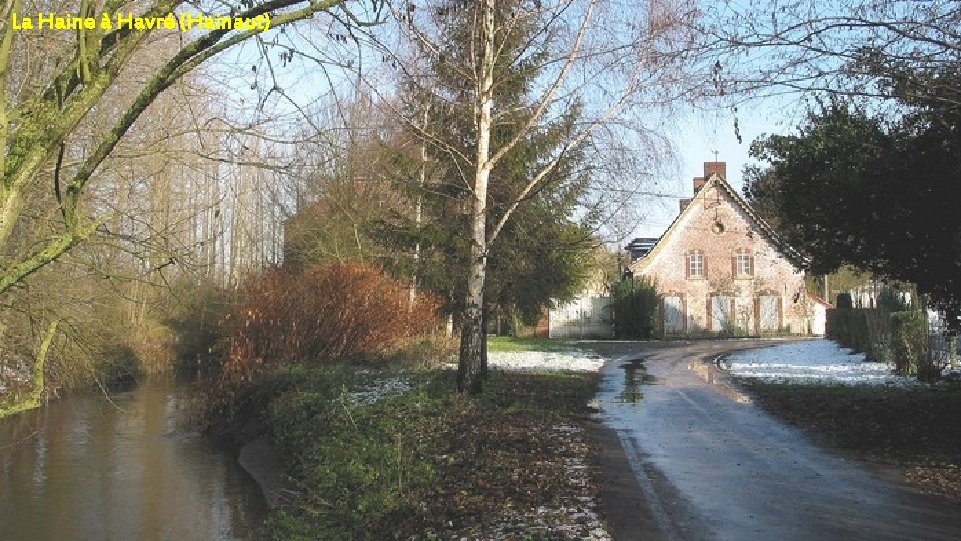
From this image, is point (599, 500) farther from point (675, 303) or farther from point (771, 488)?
point (675, 303)

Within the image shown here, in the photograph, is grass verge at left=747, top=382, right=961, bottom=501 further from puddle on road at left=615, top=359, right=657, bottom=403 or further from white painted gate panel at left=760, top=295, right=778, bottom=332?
white painted gate panel at left=760, top=295, right=778, bottom=332

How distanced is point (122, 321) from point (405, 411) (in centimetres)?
1475

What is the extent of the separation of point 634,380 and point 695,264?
26.9 meters

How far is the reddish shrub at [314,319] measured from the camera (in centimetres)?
1905

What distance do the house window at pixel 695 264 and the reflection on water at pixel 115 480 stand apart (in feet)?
102

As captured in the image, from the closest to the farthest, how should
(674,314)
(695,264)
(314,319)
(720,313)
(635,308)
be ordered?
1. (314,319)
2. (635,308)
3. (720,313)
4. (674,314)
5. (695,264)

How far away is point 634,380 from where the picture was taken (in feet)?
64.9

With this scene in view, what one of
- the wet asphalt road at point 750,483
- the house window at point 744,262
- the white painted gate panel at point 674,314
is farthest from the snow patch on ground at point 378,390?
the house window at point 744,262

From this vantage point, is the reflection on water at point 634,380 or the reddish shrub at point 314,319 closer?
the reflection on water at point 634,380

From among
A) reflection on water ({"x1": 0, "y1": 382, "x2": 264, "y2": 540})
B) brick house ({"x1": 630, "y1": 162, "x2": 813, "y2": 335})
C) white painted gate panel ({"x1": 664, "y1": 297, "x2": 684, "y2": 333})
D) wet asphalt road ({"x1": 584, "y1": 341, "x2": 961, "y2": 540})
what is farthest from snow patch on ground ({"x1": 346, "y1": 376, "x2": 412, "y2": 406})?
white painted gate panel ({"x1": 664, "y1": 297, "x2": 684, "y2": 333})

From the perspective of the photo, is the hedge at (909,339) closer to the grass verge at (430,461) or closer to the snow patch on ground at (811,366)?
the snow patch on ground at (811,366)

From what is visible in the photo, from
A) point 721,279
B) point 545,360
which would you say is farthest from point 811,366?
point 721,279

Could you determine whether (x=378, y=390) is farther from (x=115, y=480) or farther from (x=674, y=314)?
(x=674, y=314)

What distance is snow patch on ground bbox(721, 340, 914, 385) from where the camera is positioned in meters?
18.2
